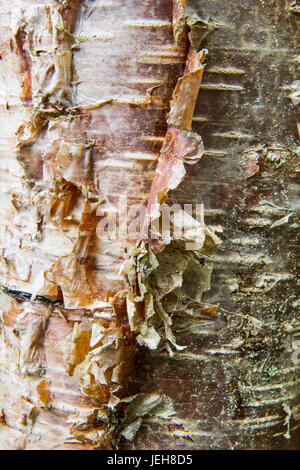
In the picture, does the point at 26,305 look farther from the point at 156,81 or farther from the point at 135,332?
the point at 156,81

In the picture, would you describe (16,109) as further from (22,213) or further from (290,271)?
(290,271)

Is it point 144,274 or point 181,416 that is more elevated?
point 144,274

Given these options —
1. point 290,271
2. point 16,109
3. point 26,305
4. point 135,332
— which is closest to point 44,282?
point 26,305

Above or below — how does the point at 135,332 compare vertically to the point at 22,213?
below

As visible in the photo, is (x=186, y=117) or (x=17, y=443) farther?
(x=17, y=443)

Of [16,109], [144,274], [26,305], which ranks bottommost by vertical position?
[26,305]

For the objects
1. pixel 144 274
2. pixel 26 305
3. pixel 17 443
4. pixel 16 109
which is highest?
pixel 16 109
